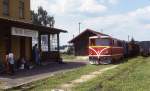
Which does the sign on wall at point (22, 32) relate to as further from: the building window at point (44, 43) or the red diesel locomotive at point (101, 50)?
the red diesel locomotive at point (101, 50)

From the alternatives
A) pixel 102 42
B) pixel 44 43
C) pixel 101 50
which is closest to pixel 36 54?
pixel 44 43

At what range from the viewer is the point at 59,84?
21.2 m

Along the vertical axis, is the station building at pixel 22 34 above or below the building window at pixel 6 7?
below

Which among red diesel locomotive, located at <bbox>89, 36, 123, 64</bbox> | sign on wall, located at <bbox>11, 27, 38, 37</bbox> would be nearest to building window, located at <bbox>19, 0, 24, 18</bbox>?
sign on wall, located at <bbox>11, 27, 38, 37</bbox>

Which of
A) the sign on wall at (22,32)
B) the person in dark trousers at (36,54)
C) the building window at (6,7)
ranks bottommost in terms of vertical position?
the person in dark trousers at (36,54)

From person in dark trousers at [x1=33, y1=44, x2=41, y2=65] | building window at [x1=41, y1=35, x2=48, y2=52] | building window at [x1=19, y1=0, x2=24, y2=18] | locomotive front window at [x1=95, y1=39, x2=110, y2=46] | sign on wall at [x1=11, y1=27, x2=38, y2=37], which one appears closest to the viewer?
sign on wall at [x1=11, y1=27, x2=38, y2=37]

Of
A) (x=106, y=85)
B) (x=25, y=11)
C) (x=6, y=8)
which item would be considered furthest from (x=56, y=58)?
(x=106, y=85)

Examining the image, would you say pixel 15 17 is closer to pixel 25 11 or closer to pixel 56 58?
pixel 25 11

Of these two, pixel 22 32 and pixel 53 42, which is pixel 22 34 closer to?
pixel 22 32

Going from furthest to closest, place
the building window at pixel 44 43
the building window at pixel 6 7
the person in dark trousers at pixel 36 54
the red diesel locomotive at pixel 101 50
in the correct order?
the building window at pixel 44 43 → the red diesel locomotive at pixel 101 50 → the person in dark trousers at pixel 36 54 → the building window at pixel 6 7

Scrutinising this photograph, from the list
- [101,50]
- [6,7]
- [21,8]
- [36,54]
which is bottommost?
[36,54]

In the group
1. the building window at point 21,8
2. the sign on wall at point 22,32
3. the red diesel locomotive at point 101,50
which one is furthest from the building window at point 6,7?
the red diesel locomotive at point 101,50

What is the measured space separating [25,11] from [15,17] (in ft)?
9.47

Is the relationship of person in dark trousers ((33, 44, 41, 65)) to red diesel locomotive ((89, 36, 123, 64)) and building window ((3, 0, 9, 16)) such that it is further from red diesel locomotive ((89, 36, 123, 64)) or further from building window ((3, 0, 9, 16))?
red diesel locomotive ((89, 36, 123, 64))
